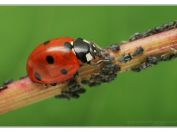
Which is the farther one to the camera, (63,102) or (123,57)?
(63,102)

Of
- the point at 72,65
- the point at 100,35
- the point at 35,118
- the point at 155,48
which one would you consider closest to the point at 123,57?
the point at 155,48

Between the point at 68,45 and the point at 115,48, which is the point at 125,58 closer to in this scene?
the point at 115,48

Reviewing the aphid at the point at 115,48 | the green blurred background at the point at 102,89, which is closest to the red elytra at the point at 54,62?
the aphid at the point at 115,48

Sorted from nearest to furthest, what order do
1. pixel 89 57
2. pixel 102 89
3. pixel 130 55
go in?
1. pixel 130 55
2. pixel 89 57
3. pixel 102 89

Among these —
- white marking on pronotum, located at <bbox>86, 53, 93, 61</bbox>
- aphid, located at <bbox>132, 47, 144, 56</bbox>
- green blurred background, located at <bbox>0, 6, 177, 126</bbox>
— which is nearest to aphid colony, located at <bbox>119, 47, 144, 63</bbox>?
aphid, located at <bbox>132, 47, 144, 56</bbox>

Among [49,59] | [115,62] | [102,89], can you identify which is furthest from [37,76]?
[102,89]
